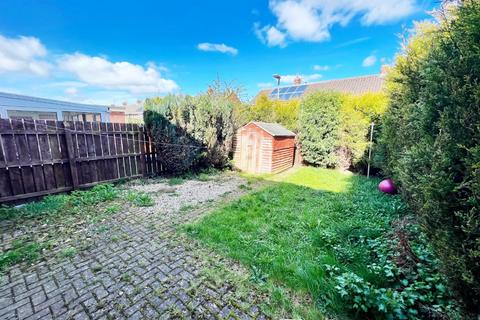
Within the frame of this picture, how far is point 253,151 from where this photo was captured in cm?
838

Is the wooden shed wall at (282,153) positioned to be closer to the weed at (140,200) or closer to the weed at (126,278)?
the weed at (140,200)

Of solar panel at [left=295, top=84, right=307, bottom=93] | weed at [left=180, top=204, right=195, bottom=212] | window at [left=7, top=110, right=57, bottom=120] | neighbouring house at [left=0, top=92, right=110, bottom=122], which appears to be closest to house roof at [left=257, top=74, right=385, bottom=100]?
solar panel at [left=295, top=84, right=307, bottom=93]

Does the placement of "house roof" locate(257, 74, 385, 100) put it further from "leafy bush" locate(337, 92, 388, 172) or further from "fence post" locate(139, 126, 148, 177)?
"fence post" locate(139, 126, 148, 177)

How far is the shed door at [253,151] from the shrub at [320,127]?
282 centimetres

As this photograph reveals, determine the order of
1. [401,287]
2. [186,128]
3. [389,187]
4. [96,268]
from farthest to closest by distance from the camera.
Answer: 1. [186,128]
2. [389,187]
3. [96,268]
4. [401,287]

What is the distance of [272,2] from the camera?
716 cm

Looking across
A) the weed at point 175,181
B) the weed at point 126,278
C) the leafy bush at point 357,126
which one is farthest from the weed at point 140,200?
the leafy bush at point 357,126

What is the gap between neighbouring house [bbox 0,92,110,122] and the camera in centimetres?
766

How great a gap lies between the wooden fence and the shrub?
7144 mm

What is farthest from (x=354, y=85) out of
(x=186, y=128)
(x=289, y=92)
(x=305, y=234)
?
(x=305, y=234)

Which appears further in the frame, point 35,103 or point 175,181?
point 35,103

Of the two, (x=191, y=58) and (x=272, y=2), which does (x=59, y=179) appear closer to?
(x=272, y=2)

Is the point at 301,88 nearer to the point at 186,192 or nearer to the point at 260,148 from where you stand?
the point at 260,148

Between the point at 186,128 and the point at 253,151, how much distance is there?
298cm
